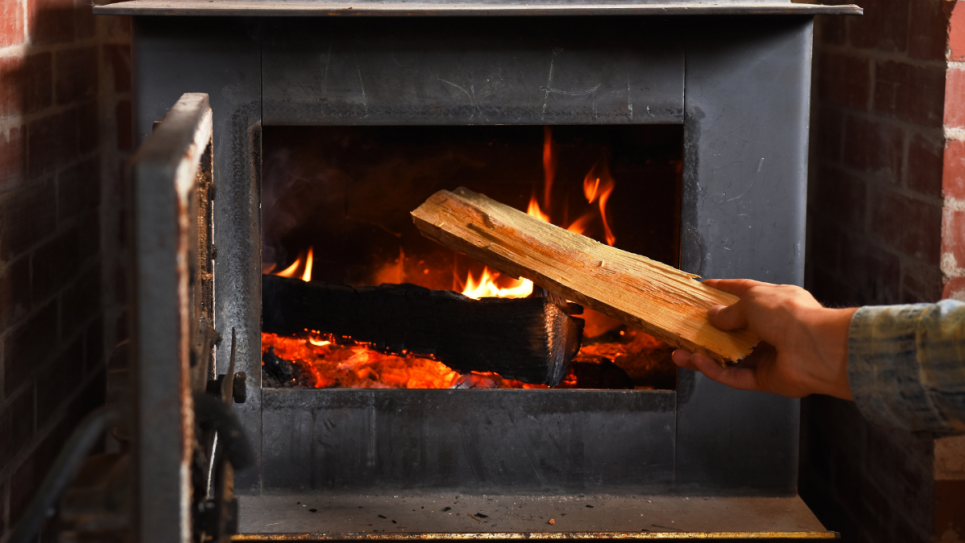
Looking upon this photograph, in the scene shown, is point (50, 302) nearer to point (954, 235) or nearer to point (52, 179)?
point (52, 179)

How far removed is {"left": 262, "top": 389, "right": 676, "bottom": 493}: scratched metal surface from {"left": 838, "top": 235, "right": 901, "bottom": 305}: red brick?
562 mm

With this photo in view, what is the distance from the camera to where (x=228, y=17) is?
5.19 feet

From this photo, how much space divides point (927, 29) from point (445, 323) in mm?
1107

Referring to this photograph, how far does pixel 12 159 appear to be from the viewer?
1.59 m

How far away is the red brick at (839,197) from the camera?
6.59 ft

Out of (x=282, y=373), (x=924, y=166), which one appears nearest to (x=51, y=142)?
(x=282, y=373)

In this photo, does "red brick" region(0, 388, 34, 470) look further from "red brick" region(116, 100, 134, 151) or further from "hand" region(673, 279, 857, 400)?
"hand" region(673, 279, 857, 400)

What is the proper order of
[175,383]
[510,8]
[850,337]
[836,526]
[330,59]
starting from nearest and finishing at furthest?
[175,383] < [850,337] < [510,8] < [330,59] < [836,526]

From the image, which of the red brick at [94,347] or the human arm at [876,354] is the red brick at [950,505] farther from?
the red brick at [94,347]

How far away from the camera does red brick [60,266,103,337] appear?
1.93 meters

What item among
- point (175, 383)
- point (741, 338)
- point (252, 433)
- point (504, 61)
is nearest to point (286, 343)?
point (252, 433)

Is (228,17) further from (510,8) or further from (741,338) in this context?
(741,338)

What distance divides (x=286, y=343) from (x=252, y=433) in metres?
0.30

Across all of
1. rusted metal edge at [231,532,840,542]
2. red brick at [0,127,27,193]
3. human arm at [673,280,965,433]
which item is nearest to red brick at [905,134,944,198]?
human arm at [673,280,965,433]
